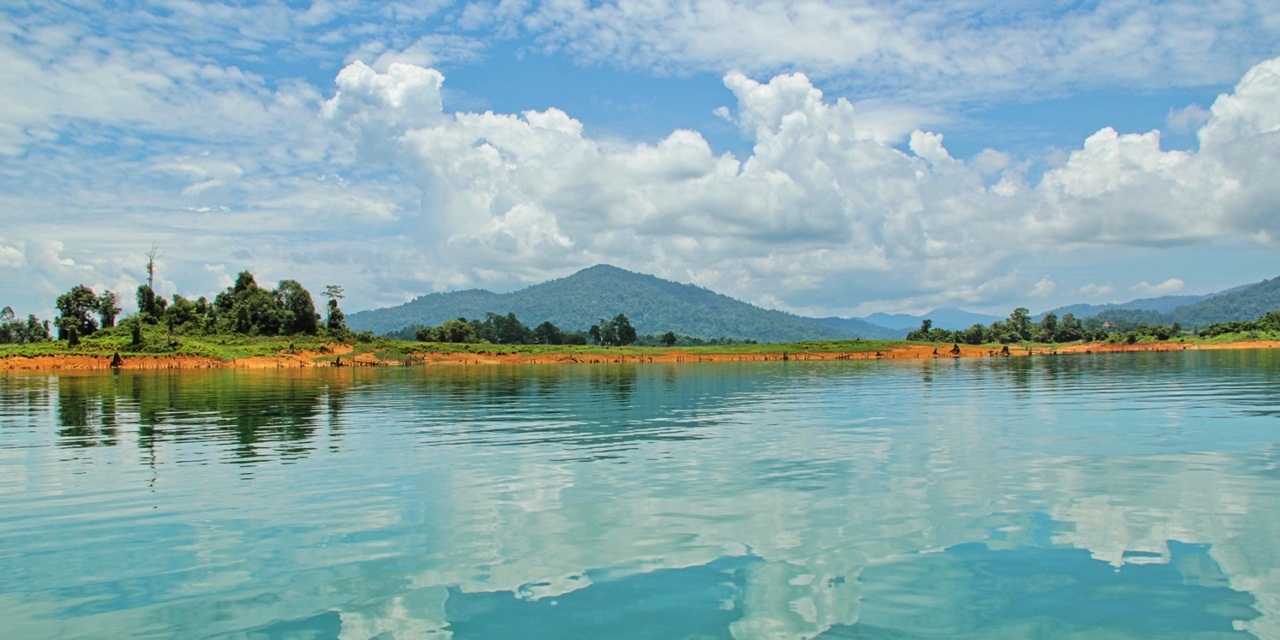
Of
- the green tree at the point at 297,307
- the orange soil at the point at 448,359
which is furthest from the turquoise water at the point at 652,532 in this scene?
the green tree at the point at 297,307

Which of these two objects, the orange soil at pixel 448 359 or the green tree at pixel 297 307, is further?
the green tree at pixel 297 307

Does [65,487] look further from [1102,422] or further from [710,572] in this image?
[1102,422]

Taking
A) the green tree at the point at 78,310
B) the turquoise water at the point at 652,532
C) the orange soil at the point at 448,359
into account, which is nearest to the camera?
the turquoise water at the point at 652,532

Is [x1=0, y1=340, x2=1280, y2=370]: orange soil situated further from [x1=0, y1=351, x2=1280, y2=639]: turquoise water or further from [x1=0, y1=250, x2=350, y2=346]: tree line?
[x1=0, y1=351, x2=1280, y2=639]: turquoise water

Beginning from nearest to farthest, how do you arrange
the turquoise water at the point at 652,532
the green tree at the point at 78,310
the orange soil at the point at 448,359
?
the turquoise water at the point at 652,532 < the orange soil at the point at 448,359 < the green tree at the point at 78,310

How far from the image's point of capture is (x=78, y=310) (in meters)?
159

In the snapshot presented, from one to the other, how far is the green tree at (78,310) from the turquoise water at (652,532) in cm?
14938

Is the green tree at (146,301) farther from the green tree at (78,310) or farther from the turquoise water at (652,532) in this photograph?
the turquoise water at (652,532)

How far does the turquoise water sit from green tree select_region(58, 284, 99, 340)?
5881 inches

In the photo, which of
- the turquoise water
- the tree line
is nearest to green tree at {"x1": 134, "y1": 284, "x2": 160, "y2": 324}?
the tree line

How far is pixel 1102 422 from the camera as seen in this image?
34.3m

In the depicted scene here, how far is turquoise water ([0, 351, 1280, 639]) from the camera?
36.7 feet

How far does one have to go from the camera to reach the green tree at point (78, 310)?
15625 cm

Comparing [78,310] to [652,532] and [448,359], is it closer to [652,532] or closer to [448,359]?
[448,359]
